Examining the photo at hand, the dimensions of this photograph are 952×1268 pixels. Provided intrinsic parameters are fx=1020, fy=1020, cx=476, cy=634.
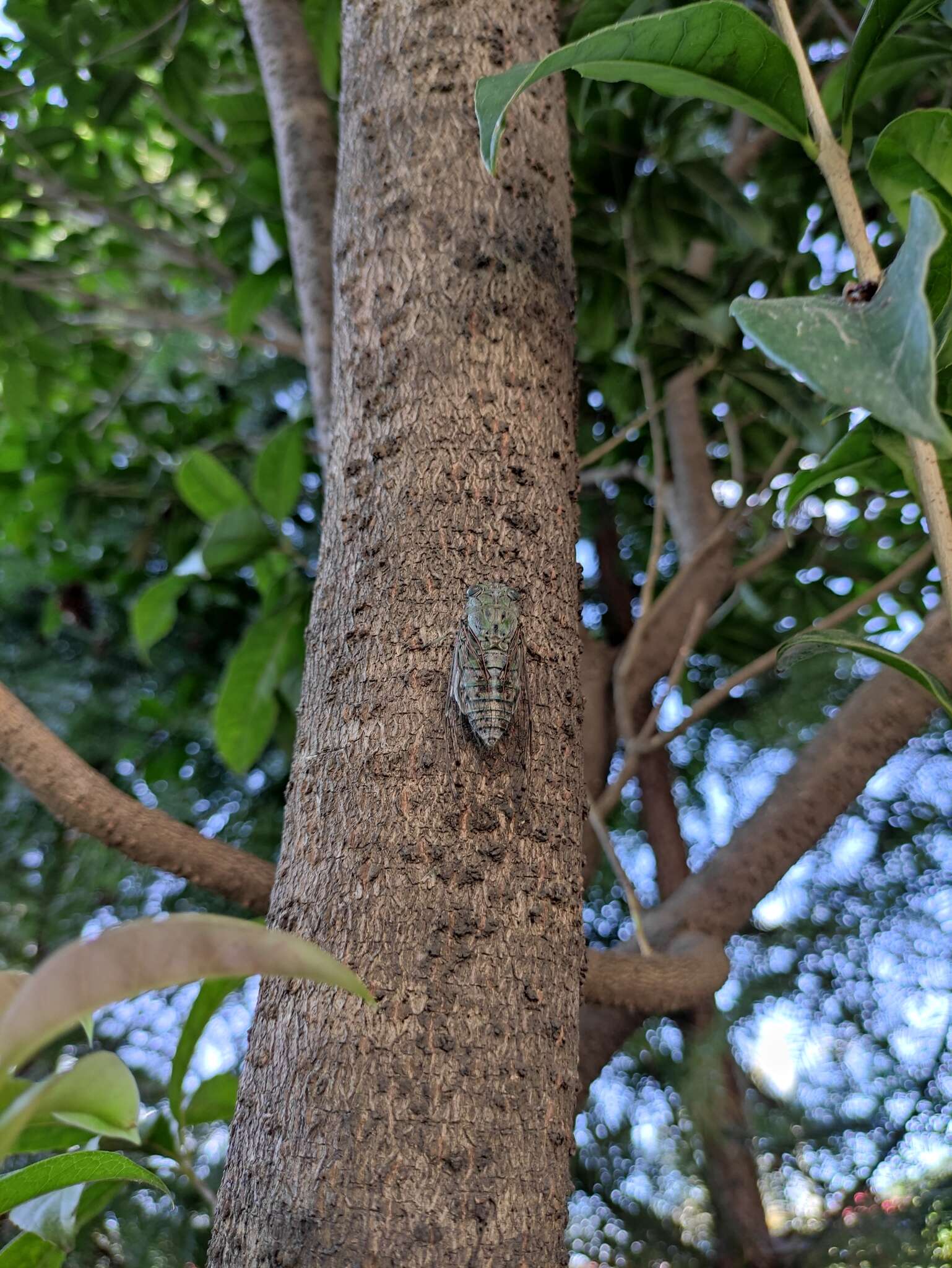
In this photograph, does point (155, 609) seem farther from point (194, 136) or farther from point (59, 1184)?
point (59, 1184)

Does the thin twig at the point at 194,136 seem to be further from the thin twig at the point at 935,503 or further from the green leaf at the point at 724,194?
the thin twig at the point at 935,503

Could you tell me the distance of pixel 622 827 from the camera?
170 centimetres

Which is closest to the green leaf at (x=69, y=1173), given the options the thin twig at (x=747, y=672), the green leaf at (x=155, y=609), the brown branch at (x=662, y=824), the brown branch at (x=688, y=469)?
the thin twig at (x=747, y=672)

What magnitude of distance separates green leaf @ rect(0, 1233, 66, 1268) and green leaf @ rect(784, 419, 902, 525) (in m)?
0.70

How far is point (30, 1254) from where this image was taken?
27.2 inches

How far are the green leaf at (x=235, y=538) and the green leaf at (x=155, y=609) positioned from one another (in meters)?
0.09

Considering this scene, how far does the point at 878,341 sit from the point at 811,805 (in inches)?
31.5

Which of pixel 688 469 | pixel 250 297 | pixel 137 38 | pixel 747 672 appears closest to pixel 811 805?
pixel 747 672

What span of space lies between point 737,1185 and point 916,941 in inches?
16.1

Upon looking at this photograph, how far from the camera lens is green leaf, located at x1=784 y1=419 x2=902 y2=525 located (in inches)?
26.6

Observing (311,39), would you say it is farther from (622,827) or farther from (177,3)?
(622,827)

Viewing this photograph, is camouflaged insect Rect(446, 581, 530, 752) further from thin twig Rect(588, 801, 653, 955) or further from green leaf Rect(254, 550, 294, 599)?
green leaf Rect(254, 550, 294, 599)

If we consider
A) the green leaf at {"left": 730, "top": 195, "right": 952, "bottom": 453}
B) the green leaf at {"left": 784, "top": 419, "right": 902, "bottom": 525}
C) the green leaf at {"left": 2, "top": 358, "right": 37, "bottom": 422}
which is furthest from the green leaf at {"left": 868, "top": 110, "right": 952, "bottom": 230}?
the green leaf at {"left": 2, "top": 358, "right": 37, "bottom": 422}

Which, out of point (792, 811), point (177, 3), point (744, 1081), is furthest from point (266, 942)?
point (177, 3)
